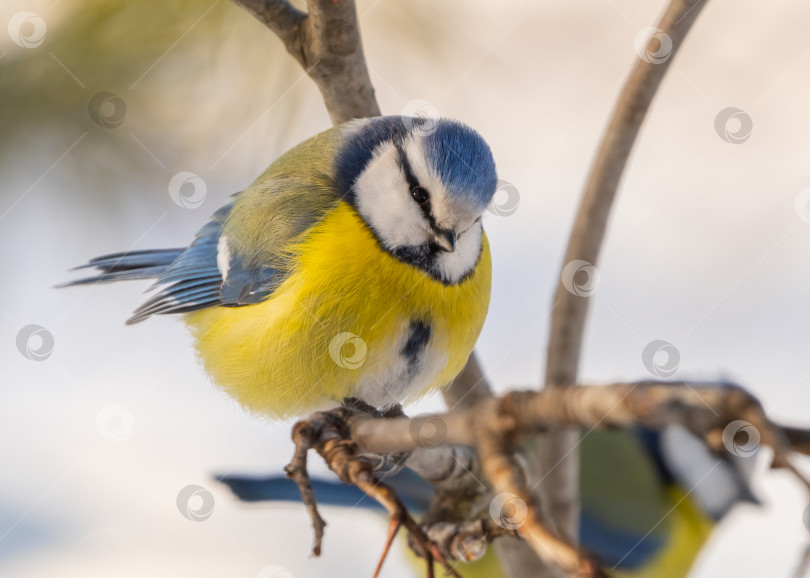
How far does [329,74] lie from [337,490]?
40cm

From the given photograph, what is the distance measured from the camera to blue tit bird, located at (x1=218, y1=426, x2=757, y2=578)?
0.72 metres

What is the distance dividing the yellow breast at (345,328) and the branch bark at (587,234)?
0.15 m

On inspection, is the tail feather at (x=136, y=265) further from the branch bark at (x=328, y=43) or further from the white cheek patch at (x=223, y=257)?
the branch bark at (x=328, y=43)

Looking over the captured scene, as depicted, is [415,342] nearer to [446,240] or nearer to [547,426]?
[446,240]

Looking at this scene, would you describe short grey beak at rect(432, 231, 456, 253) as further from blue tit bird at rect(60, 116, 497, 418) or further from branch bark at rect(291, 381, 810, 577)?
branch bark at rect(291, 381, 810, 577)

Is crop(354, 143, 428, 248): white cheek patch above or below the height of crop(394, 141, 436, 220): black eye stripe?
below

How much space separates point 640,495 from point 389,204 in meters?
0.48

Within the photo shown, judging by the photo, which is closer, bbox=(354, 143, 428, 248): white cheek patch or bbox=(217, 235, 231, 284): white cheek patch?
bbox=(354, 143, 428, 248): white cheek patch

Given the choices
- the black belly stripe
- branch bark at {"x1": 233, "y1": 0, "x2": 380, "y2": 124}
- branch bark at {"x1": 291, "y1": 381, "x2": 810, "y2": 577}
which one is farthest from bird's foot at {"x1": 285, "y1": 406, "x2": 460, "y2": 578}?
branch bark at {"x1": 233, "y1": 0, "x2": 380, "y2": 124}

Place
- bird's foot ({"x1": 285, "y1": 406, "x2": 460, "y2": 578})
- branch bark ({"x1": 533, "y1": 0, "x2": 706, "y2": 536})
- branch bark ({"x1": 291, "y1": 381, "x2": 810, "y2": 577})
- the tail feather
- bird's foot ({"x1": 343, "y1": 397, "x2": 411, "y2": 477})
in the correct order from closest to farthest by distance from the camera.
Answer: branch bark ({"x1": 291, "y1": 381, "x2": 810, "y2": 577}), bird's foot ({"x1": 285, "y1": 406, "x2": 460, "y2": 578}), bird's foot ({"x1": 343, "y1": 397, "x2": 411, "y2": 477}), branch bark ({"x1": 533, "y1": 0, "x2": 706, "y2": 536}), the tail feather

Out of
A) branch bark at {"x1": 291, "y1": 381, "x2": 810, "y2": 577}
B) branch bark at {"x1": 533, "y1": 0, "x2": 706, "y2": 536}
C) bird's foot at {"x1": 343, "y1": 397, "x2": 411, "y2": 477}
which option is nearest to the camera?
branch bark at {"x1": 291, "y1": 381, "x2": 810, "y2": 577}

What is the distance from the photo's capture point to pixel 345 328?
683 mm

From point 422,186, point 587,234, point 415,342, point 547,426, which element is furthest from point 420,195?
point 547,426

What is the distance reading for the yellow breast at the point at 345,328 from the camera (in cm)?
69
